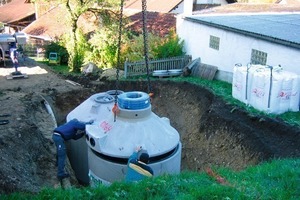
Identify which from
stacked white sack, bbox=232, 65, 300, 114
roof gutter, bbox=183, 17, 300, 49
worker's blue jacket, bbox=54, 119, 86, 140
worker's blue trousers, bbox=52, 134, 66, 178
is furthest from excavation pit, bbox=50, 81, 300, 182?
roof gutter, bbox=183, 17, 300, 49

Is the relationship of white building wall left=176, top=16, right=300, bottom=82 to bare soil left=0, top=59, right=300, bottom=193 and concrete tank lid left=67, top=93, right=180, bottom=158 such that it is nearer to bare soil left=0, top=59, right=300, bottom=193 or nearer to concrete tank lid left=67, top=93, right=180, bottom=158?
bare soil left=0, top=59, right=300, bottom=193

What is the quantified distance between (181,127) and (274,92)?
11.1ft

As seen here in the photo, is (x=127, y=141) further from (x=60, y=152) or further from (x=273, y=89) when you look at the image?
(x=273, y=89)

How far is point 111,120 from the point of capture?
6922 mm

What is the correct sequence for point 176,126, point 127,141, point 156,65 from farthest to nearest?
point 156,65, point 176,126, point 127,141

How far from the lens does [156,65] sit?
50.0ft

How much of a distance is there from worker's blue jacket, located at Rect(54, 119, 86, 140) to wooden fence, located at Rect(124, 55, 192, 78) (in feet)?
25.8

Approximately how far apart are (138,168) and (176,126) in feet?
20.0

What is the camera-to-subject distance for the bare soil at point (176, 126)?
7.28 meters

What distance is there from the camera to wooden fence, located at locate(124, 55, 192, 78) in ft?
49.1

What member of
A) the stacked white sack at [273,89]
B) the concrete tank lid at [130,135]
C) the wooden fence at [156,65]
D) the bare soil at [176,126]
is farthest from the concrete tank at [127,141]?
the wooden fence at [156,65]

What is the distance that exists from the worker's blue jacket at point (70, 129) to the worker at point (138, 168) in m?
1.72

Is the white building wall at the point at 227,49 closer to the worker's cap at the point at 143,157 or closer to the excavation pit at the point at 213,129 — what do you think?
the excavation pit at the point at 213,129

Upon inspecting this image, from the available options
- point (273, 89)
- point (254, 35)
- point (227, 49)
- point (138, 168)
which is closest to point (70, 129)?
point (138, 168)
